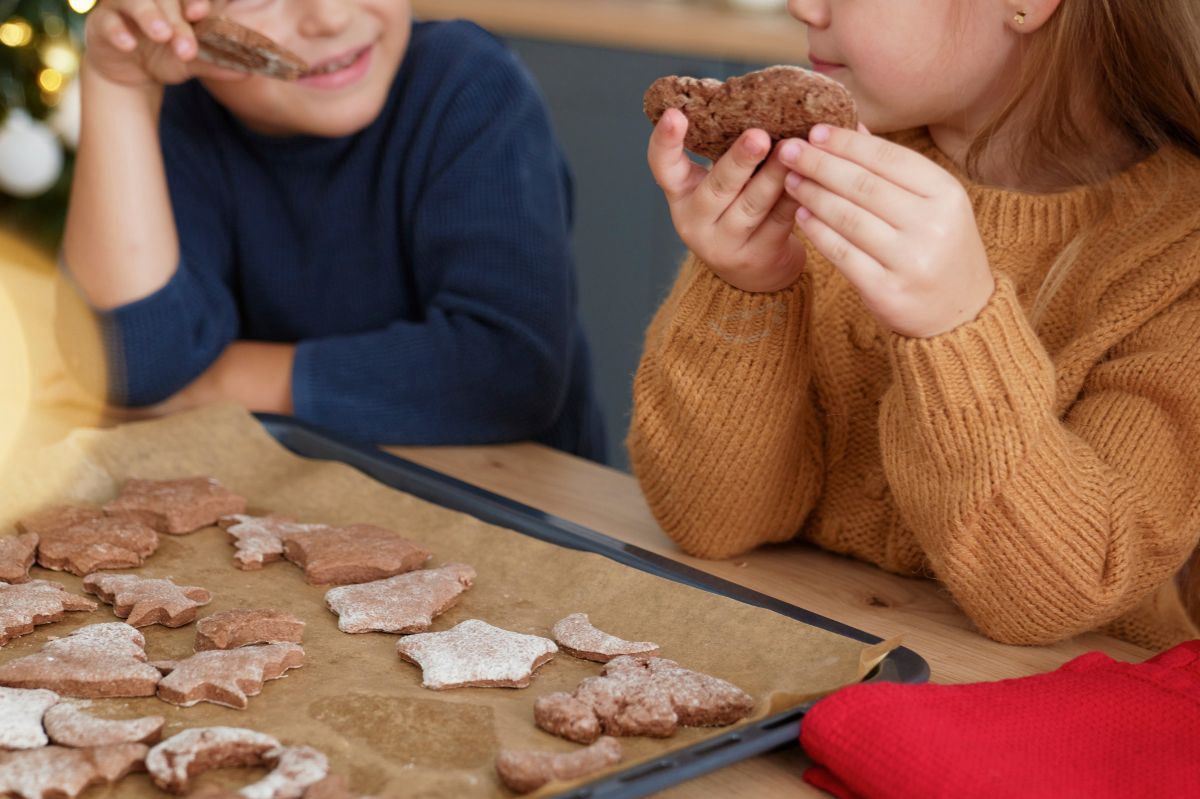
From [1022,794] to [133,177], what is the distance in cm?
114

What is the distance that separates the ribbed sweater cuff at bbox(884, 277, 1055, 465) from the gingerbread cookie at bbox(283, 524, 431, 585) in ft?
1.34

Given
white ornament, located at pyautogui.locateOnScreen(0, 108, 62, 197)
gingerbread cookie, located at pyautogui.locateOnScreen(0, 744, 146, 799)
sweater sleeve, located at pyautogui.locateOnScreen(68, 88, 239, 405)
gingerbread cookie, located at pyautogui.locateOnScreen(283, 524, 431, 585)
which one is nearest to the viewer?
gingerbread cookie, located at pyautogui.locateOnScreen(0, 744, 146, 799)

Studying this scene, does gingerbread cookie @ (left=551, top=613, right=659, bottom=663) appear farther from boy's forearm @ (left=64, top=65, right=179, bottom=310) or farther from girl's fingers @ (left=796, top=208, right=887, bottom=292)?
boy's forearm @ (left=64, top=65, right=179, bottom=310)

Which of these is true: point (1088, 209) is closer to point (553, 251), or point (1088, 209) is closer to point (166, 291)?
point (553, 251)

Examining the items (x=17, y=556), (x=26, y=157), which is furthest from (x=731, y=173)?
(x=26, y=157)

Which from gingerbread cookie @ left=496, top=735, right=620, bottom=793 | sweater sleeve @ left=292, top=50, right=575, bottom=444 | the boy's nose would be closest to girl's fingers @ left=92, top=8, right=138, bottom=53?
the boy's nose

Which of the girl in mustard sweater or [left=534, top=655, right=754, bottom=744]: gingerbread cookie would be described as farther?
the girl in mustard sweater

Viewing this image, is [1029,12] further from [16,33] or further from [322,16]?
[16,33]

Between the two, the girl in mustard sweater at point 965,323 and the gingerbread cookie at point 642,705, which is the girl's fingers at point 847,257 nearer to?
the girl in mustard sweater at point 965,323

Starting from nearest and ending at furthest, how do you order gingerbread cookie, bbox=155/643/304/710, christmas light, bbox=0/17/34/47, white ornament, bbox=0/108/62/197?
gingerbread cookie, bbox=155/643/304/710 → white ornament, bbox=0/108/62/197 → christmas light, bbox=0/17/34/47

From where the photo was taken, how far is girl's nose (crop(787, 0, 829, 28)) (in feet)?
3.54

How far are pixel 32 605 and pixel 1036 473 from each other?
712 mm

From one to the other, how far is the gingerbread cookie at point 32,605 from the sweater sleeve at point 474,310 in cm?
48

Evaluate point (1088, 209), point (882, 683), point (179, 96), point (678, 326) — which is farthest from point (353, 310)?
point (882, 683)
